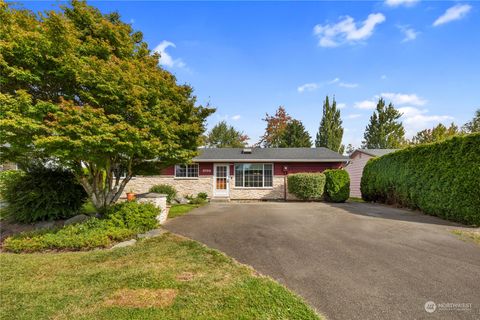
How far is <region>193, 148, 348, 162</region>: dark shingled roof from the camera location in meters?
14.6

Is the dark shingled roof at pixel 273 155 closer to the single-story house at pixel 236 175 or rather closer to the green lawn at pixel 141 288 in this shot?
the single-story house at pixel 236 175

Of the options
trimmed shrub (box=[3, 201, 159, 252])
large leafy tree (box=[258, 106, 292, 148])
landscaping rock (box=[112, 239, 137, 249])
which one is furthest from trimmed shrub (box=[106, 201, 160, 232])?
large leafy tree (box=[258, 106, 292, 148])

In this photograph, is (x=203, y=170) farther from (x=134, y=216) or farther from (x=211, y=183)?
(x=134, y=216)

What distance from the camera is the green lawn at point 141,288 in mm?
2584

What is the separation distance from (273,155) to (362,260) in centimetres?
1156

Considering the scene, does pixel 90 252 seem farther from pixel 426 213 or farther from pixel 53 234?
pixel 426 213

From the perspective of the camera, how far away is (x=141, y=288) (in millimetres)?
3146

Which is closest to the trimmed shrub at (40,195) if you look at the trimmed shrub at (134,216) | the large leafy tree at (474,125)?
the trimmed shrub at (134,216)

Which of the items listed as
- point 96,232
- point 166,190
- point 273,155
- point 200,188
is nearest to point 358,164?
point 273,155

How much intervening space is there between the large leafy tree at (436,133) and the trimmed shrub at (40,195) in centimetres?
3577

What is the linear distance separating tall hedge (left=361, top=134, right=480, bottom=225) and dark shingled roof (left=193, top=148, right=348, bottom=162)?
153 inches

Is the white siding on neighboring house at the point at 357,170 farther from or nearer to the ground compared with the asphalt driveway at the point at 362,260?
farther from the ground

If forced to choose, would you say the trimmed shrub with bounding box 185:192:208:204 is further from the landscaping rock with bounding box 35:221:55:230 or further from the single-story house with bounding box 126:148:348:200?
the landscaping rock with bounding box 35:221:55:230

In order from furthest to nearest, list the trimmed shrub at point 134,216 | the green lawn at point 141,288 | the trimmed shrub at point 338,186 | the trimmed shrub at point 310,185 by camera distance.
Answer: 1. the trimmed shrub at point 310,185
2. the trimmed shrub at point 338,186
3. the trimmed shrub at point 134,216
4. the green lawn at point 141,288
